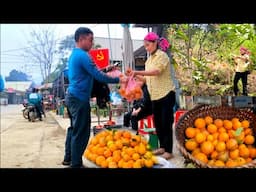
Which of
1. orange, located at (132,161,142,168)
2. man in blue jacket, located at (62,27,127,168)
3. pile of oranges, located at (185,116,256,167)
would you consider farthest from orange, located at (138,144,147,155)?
man in blue jacket, located at (62,27,127,168)

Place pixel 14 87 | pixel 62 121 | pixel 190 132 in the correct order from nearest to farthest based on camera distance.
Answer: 1. pixel 190 132
2. pixel 62 121
3. pixel 14 87

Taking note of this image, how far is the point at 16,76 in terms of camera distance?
282 cm

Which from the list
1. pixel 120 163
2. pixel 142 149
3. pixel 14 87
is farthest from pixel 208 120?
pixel 14 87

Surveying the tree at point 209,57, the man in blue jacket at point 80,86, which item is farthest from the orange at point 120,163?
the tree at point 209,57

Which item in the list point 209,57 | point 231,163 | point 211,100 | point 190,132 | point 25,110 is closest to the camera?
point 231,163

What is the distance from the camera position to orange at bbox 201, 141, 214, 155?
2393 millimetres

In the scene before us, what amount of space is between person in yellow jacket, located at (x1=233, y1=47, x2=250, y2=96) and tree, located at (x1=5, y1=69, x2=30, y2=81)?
207 centimetres

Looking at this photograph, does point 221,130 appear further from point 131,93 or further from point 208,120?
point 131,93

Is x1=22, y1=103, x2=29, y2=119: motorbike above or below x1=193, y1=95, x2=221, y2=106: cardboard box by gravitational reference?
below

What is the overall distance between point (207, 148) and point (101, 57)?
114 cm

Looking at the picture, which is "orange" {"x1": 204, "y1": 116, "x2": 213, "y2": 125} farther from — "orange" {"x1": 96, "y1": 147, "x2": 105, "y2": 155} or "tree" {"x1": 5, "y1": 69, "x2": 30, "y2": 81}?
"tree" {"x1": 5, "y1": 69, "x2": 30, "y2": 81}
